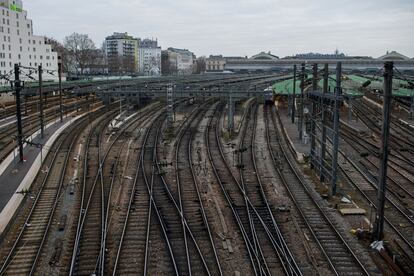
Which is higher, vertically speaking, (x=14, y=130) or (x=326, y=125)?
(x=326, y=125)

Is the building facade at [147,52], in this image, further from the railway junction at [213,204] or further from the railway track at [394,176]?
the railway track at [394,176]

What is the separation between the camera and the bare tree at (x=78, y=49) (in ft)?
335

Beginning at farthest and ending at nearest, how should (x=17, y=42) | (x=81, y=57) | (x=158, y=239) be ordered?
A: (x=81, y=57)
(x=17, y=42)
(x=158, y=239)

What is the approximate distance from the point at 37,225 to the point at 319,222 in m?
8.70

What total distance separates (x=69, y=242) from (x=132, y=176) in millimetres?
7128

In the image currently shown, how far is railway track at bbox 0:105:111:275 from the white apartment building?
47386 millimetres

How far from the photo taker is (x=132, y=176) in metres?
19.7

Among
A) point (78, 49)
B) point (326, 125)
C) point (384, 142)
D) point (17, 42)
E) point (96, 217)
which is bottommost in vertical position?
point (96, 217)

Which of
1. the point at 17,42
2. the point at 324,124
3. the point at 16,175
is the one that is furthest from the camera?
the point at 17,42

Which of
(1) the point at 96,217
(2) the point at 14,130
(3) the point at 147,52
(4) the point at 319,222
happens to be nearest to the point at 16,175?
(1) the point at 96,217

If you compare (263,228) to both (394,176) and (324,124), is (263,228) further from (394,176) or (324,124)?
(394,176)

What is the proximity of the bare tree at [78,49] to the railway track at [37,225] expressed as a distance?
273ft

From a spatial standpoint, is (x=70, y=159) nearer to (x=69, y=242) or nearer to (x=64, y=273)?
(x=69, y=242)

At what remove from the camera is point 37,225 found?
45.9 ft
